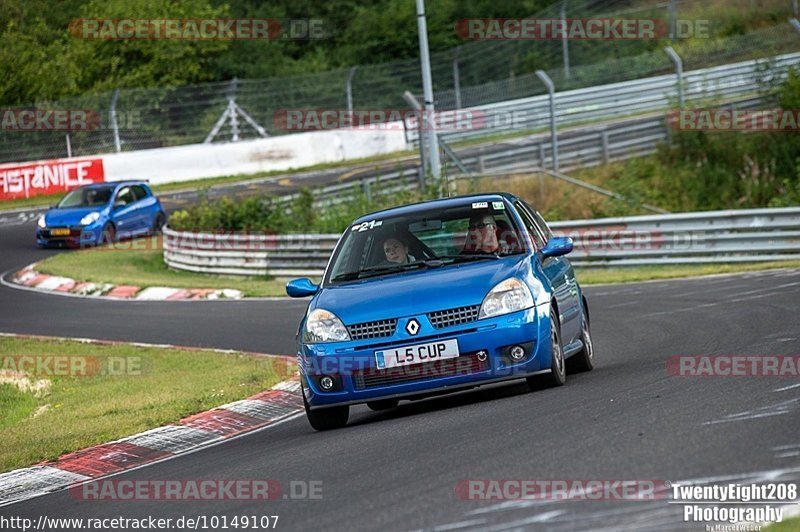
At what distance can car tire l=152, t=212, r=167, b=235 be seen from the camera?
32.0 metres

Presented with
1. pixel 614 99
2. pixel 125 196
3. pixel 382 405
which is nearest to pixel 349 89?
A: pixel 614 99

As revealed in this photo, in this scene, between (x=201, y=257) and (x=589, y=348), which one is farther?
(x=201, y=257)

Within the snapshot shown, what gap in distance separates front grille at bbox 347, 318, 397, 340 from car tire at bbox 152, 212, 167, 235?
23.4 meters

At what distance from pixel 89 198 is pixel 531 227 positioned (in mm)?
22175

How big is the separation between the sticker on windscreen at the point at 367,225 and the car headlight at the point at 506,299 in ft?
5.09

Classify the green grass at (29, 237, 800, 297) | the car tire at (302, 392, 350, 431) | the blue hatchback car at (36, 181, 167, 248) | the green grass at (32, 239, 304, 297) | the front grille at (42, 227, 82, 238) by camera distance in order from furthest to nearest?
the blue hatchback car at (36, 181, 167, 248) < the front grille at (42, 227, 82, 238) < the green grass at (32, 239, 304, 297) < the green grass at (29, 237, 800, 297) < the car tire at (302, 392, 350, 431)

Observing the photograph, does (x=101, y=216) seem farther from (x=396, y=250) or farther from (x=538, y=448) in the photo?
(x=538, y=448)

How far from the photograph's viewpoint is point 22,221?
118ft

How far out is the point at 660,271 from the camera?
68.5ft

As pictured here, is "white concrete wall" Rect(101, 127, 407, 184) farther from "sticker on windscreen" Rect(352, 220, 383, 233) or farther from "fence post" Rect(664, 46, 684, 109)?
"sticker on windscreen" Rect(352, 220, 383, 233)

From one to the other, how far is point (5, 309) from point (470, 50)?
23617mm

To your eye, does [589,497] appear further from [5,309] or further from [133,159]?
[133,159]

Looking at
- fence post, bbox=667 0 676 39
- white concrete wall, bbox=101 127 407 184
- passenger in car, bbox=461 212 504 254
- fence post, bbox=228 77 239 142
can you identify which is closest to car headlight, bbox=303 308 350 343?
passenger in car, bbox=461 212 504 254

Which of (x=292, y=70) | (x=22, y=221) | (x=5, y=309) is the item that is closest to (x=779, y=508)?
(x=5, y=309)
